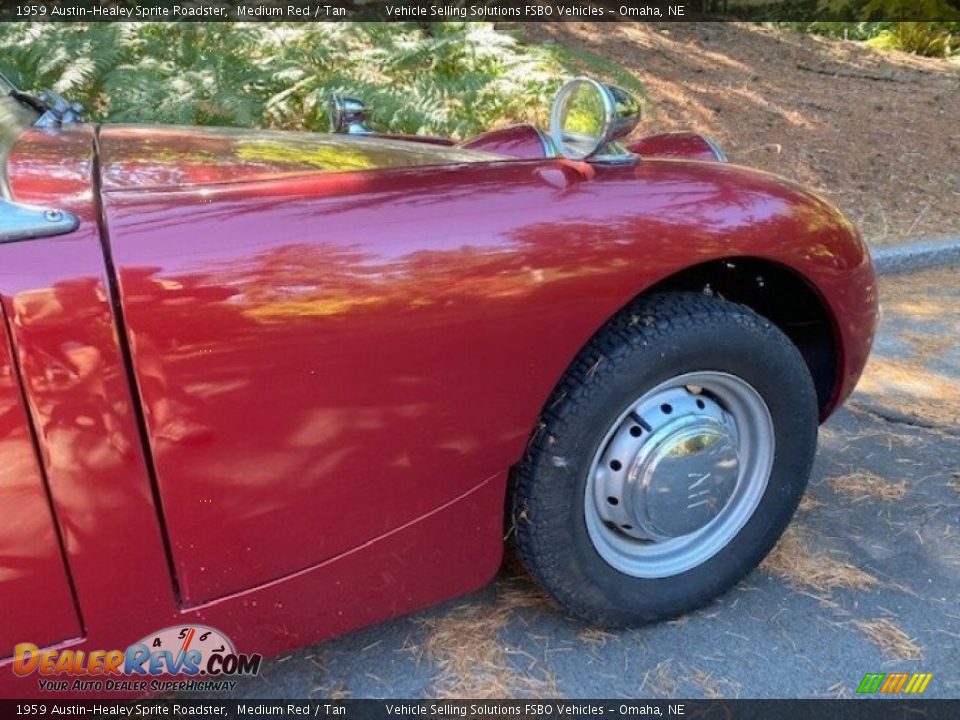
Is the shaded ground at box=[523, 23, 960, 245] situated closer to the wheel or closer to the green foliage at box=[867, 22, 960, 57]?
the green foliage at box=[867, 22, 960, 57]

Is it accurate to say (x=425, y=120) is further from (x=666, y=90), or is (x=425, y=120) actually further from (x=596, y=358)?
(x=596, y=358)

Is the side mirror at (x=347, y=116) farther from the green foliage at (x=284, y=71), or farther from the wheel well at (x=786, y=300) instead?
the green foliage at (x=284, y=71)

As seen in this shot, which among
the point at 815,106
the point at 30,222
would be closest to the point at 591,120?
the point at 30,222

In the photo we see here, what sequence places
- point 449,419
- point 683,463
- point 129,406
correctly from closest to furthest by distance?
point 129,406, point 449,419, point 683,463

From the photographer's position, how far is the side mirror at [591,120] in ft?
5.88

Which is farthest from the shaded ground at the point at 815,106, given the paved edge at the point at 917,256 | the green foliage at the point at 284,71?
the green foliage at the point at 284,71

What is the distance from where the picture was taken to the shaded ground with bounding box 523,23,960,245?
5.82m

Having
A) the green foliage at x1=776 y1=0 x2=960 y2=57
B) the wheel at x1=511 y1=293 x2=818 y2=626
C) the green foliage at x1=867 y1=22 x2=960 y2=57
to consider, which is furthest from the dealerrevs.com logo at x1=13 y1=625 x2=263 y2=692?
the green foliage at x1=867 y1=22 x2=960 y2=57

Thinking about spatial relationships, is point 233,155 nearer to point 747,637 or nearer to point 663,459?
point 663,459

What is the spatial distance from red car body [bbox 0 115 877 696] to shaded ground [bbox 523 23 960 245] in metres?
4.14

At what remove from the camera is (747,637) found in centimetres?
208

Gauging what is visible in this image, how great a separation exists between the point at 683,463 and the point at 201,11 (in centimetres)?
469

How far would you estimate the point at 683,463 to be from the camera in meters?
1.90

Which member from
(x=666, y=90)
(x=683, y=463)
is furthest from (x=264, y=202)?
(x=666, y=90)
